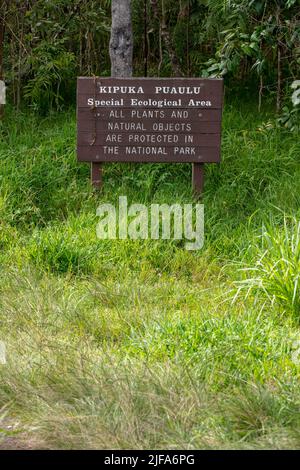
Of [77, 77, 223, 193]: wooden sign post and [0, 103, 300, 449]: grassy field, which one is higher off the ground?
[77, 77, 223, 193]: wooden sign post

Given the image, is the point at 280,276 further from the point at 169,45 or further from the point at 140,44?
the point at 140,44

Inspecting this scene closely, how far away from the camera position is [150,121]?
27.3ft

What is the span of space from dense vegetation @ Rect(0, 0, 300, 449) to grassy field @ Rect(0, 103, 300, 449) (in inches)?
0.5

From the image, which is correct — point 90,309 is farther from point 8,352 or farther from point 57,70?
point 57,70

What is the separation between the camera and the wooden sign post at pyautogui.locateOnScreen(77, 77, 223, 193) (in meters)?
8.27

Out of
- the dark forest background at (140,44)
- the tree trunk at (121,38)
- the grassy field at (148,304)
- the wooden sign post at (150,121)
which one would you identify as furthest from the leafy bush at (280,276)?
the tree trunk at (121,38)
